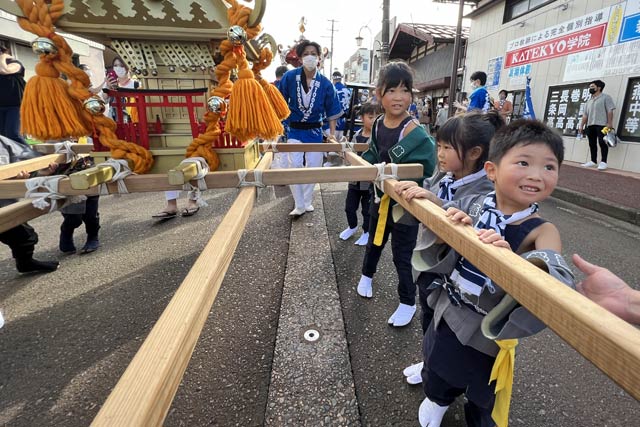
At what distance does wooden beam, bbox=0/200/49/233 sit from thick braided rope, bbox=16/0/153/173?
381 mm

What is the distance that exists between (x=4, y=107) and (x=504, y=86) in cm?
1088

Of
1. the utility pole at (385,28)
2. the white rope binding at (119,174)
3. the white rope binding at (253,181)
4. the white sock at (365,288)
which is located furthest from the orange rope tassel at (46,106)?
the utility pole at (385,28)

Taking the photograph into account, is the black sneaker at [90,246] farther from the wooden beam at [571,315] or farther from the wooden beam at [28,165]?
the wooden beam at [571,315]

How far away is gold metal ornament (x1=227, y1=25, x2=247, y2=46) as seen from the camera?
1398mm

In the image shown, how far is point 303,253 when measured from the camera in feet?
10.1

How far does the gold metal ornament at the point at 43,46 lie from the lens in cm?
132

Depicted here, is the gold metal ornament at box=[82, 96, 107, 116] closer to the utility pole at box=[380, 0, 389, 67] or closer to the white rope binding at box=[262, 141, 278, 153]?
the white rope binding at box=[262, 141, 278, 153]

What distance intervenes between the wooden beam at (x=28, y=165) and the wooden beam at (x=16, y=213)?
0.42 m

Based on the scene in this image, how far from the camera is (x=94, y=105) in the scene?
1463 mm

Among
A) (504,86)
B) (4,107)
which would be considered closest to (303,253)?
(4,107)

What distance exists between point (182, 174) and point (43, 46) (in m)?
0.75

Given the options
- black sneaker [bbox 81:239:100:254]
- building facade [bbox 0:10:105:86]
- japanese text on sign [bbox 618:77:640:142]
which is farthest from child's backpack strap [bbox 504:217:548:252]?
building facade [bbox 0:10:105:86]

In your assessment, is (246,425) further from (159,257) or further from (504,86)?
(504,86)

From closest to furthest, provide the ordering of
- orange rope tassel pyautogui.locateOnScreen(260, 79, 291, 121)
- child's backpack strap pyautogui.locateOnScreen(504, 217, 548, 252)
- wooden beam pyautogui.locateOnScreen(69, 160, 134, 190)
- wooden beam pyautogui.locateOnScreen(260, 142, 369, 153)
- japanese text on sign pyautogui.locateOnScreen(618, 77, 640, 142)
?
child's backpack strap pyautogui.locateOnScreen(504, 217, 548, 252) → wooden beam pyautogui.locateOnScreen(69, 160, 134, 190) → orange rope tassel pyautogui.locateOnScreen(260, 79, 291, 121) → wooden beam pyautogui.locateOnScreen(260, 142, 369, 153) → japanese text on sign pyautogui.locateOnScreen(618, 77, 640, 142)
